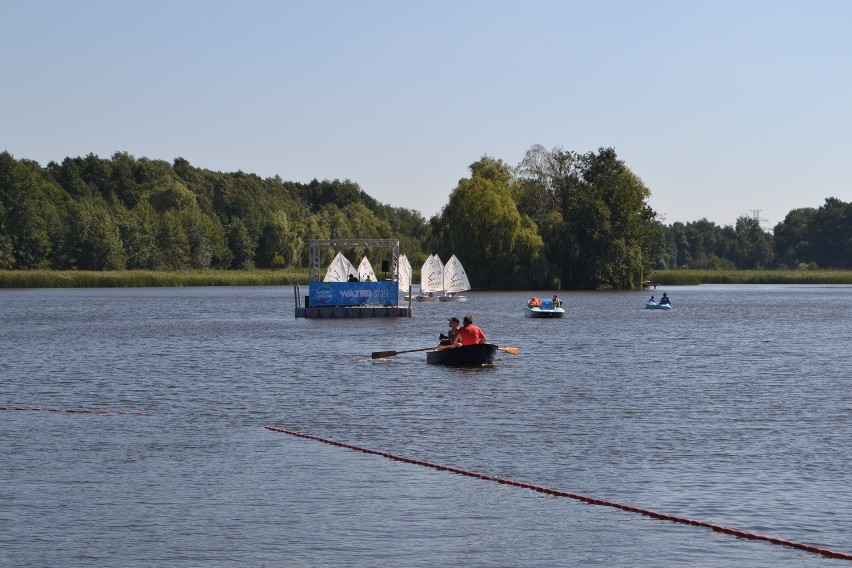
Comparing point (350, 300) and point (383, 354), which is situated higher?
point (350, 300)

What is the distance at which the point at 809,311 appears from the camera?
93.1m

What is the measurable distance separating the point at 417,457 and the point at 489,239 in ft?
318

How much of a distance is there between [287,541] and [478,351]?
24.5m

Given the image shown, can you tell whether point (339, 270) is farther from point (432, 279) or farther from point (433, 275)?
point (432, 279)

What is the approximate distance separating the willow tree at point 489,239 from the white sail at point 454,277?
15.4 metres

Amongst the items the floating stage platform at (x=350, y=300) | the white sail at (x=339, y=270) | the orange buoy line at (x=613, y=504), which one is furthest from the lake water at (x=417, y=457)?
the white sail at (x=339, y=270)

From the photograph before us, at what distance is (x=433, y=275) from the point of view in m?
103

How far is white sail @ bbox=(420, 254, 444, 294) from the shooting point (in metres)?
102

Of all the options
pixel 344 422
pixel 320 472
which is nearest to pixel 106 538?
pixel 320 472

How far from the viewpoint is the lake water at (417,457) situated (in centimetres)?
1658

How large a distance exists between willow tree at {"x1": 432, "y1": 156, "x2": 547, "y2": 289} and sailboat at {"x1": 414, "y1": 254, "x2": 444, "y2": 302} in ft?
51.5

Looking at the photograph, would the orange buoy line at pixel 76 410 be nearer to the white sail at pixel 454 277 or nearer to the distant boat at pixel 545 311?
the distant boat at pixel 545 311

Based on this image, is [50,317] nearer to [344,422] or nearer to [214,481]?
[344,422]

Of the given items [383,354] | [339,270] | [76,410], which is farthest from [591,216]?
[76,410]
